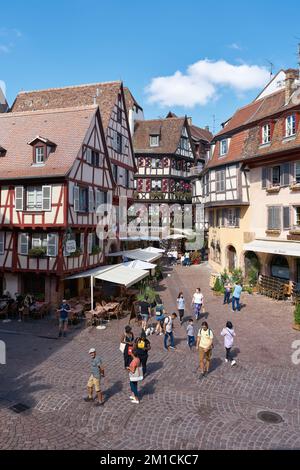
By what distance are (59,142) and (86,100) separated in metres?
9.59

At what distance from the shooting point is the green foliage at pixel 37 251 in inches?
759

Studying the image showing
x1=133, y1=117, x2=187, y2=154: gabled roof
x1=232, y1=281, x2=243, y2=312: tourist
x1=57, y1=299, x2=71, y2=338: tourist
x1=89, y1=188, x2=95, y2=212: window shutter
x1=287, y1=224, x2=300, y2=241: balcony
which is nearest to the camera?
x1=57, y1=299, x2=71, y2=338: tourist

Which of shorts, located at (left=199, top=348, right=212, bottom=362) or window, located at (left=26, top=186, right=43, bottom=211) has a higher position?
window, located at (left=26, top=186, right=43, bottom=211)

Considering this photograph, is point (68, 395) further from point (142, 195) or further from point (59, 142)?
point (142, 195)

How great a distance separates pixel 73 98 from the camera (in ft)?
95.2

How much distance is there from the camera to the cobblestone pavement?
26.2ft

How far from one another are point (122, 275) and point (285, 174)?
1157cm

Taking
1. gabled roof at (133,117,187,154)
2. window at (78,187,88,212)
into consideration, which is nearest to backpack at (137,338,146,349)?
window at (78,187,88,212)

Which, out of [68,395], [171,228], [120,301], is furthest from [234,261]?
[68,395]

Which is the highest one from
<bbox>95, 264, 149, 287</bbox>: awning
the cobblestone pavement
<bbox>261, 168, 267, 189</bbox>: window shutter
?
<bbox>261, 168, 267, 189</bbox>: window shutter

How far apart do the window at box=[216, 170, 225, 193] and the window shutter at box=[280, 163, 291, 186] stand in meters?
5.26

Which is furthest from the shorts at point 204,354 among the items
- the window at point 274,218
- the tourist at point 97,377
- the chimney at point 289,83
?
the chimney at point 289,83

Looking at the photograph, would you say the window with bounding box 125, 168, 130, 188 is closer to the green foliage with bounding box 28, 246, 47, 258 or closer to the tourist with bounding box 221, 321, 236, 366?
the green foliage with bounding box 28, 246, 47, 258
